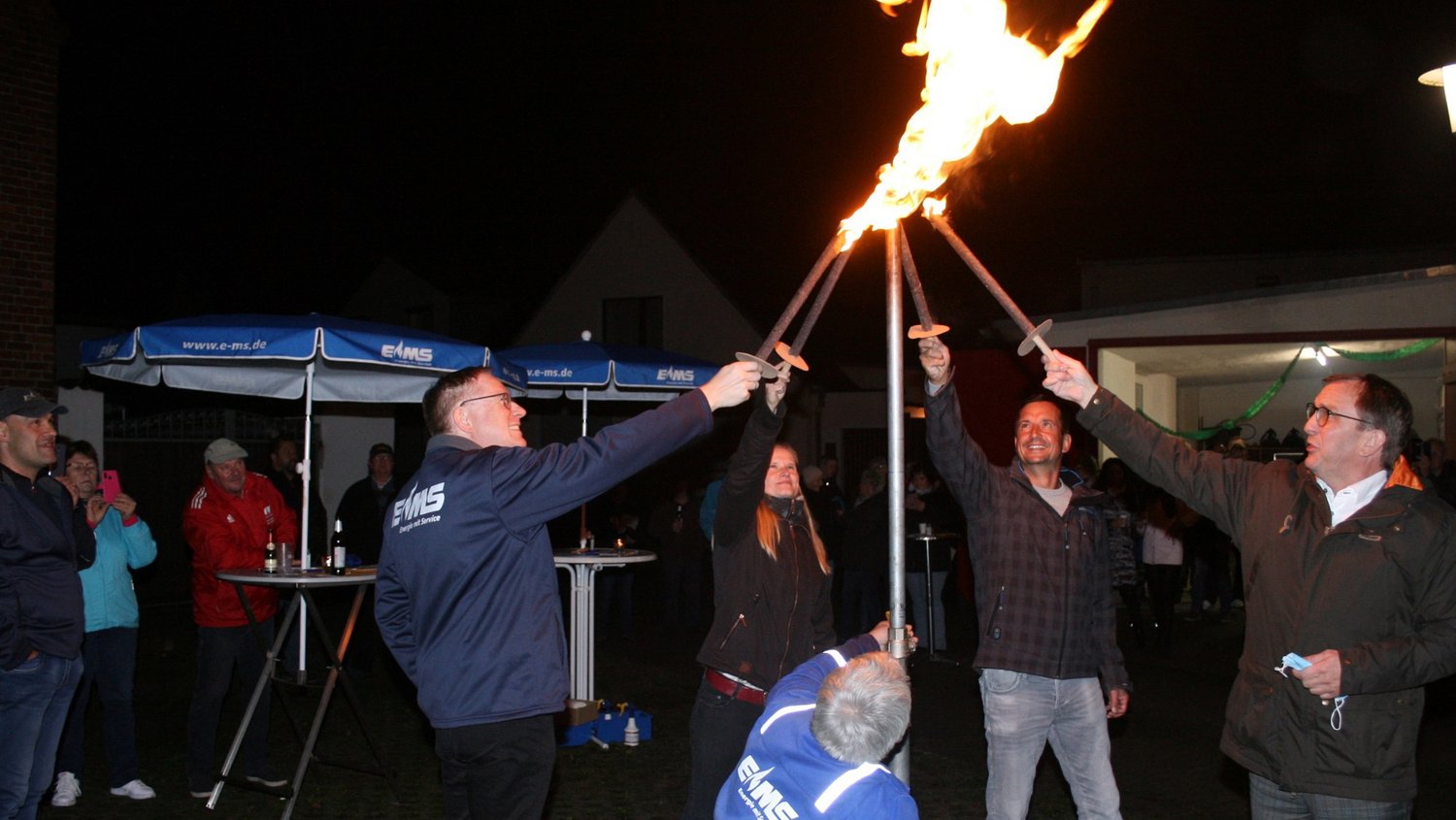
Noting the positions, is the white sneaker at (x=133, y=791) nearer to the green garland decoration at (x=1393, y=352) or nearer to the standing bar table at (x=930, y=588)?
the standing bar table at (x=930, y=588)

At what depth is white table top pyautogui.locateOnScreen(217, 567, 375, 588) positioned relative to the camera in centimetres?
637

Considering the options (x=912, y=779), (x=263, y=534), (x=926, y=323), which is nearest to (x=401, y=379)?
(x=263, y=534)

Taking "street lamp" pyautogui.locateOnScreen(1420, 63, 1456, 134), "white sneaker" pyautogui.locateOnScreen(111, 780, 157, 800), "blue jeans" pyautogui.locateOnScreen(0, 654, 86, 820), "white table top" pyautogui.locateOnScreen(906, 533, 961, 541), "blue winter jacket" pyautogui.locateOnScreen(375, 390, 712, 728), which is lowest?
"white sneaker" pyautogui.locateOnScreen(111, 780, 157, 800)

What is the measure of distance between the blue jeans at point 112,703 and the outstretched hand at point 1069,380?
18.7 feet

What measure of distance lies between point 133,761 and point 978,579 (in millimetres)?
5391

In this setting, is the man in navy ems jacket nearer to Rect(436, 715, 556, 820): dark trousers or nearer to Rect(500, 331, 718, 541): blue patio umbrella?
Rect(436, 715, 556, 820): dark trousers

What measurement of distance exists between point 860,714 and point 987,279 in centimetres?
162

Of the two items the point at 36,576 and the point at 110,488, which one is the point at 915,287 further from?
the point at 110,488

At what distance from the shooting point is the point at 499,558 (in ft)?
12.4

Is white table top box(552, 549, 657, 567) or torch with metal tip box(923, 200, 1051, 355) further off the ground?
torch with metal tip box(923, 200, 1051, 355)

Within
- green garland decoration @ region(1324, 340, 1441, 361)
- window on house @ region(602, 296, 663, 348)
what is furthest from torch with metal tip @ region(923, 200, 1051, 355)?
window on house @ region(602, 296, 663, 348)

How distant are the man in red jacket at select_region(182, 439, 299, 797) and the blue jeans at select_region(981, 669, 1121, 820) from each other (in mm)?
4627

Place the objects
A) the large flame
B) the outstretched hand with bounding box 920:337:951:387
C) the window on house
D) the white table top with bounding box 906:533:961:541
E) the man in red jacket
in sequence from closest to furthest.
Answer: the large flame < the outstretched hand with bounding box 920:337:951:387 < the man in red jacket < the white table top with bounding box 906:533:961:541 < the window on house

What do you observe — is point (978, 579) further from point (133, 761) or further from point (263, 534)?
point (133, 761)
